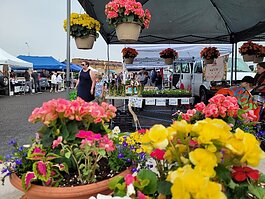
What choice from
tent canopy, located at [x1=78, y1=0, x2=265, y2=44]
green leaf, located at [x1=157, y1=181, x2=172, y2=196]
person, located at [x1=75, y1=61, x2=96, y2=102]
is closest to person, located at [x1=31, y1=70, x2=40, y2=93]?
tent canopy, located at [x1=78, y1=0, x2=265, y2=44]

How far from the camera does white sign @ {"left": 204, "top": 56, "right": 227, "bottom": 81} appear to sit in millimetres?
7558

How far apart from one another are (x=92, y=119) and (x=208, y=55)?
656 cm

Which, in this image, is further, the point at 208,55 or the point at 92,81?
the point at 208,55

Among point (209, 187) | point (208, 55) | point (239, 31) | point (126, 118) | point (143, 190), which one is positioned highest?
point (239, 31)

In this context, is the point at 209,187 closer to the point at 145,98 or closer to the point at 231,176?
the point at 231,176

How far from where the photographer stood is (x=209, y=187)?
68 centimetres

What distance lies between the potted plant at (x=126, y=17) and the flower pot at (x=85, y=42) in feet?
1.65

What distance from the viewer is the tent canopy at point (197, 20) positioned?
5.08 metres

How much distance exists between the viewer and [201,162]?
0.75m

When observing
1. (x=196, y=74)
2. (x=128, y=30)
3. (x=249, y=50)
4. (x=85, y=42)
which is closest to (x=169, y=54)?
(x=249, y=50)

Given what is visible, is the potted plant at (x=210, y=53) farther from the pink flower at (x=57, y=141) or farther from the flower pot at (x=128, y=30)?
the pink flower at (x=57, y=141)

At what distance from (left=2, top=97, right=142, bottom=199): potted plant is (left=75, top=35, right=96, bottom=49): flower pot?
92.9 inches

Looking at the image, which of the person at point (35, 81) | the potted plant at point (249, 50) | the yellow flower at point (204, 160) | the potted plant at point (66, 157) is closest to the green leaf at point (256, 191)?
the yellow flower at point (204, 160)

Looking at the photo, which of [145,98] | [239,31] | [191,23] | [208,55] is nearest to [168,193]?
[145,98]
